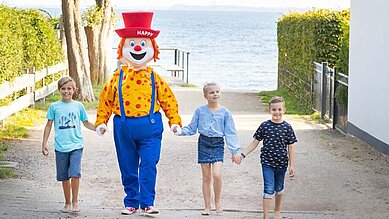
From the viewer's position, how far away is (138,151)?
9562 millimetres

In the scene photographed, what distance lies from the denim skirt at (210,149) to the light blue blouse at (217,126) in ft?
0.20

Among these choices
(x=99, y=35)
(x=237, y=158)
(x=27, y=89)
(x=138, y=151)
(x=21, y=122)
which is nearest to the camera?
(x=237, y=158)

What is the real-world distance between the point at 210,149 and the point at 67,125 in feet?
4.96

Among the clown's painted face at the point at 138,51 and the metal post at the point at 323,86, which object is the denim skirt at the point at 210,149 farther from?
the metal post at the point at 323,86

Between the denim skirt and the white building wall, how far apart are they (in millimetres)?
4954

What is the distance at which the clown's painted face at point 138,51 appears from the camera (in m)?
9.66

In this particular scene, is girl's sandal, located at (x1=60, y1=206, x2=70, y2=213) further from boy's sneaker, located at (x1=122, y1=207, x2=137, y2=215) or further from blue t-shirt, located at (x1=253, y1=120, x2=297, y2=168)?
blue t-shirt, located at (x1=253, y1=120, x2=297, y2=168)

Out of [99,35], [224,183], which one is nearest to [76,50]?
[99,35]

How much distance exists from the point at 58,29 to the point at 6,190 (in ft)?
53.3

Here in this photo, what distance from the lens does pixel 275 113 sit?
29.6 ft

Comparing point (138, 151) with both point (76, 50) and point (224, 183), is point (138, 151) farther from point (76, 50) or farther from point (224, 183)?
point (76, 50)

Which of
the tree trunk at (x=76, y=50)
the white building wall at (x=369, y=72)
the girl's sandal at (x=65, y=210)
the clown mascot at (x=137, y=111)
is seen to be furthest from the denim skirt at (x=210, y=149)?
the tree trunk at (x=76, y=50)

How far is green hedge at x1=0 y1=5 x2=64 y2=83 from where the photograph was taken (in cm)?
1705

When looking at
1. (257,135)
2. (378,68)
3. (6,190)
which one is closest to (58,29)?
(378,68)
